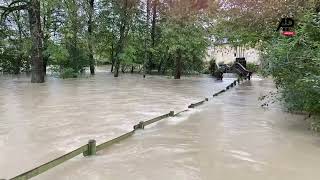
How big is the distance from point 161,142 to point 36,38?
44.2 feet

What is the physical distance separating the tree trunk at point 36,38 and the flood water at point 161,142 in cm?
745

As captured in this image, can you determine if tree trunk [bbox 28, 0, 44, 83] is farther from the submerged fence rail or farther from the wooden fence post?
the wooden fence post

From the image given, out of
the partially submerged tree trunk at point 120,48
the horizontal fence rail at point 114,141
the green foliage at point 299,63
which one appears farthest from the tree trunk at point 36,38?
the green foliage at point 299,63

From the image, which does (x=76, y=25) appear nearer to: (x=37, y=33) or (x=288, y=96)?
(x=37, y=33)

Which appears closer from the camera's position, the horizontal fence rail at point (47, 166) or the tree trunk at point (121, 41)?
the horizontal fence rail at point (47, 166)

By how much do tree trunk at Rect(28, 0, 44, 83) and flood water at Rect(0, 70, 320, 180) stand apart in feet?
24.4

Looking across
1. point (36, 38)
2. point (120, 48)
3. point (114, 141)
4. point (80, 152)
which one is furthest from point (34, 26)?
point (80, 152)

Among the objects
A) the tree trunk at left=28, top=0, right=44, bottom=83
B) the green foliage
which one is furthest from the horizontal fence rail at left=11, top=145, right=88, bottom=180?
the tree trunk at left=28, top=0, right=44, bottom=83

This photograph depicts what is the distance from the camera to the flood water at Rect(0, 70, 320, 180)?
5.48 metres

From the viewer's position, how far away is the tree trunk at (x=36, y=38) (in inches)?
732

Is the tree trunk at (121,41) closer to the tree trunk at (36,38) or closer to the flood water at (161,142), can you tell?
the tree trunk at (36,38)

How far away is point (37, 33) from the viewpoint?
61.0 feet

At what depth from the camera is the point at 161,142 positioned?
7180 mm

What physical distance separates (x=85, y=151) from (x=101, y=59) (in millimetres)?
26021
